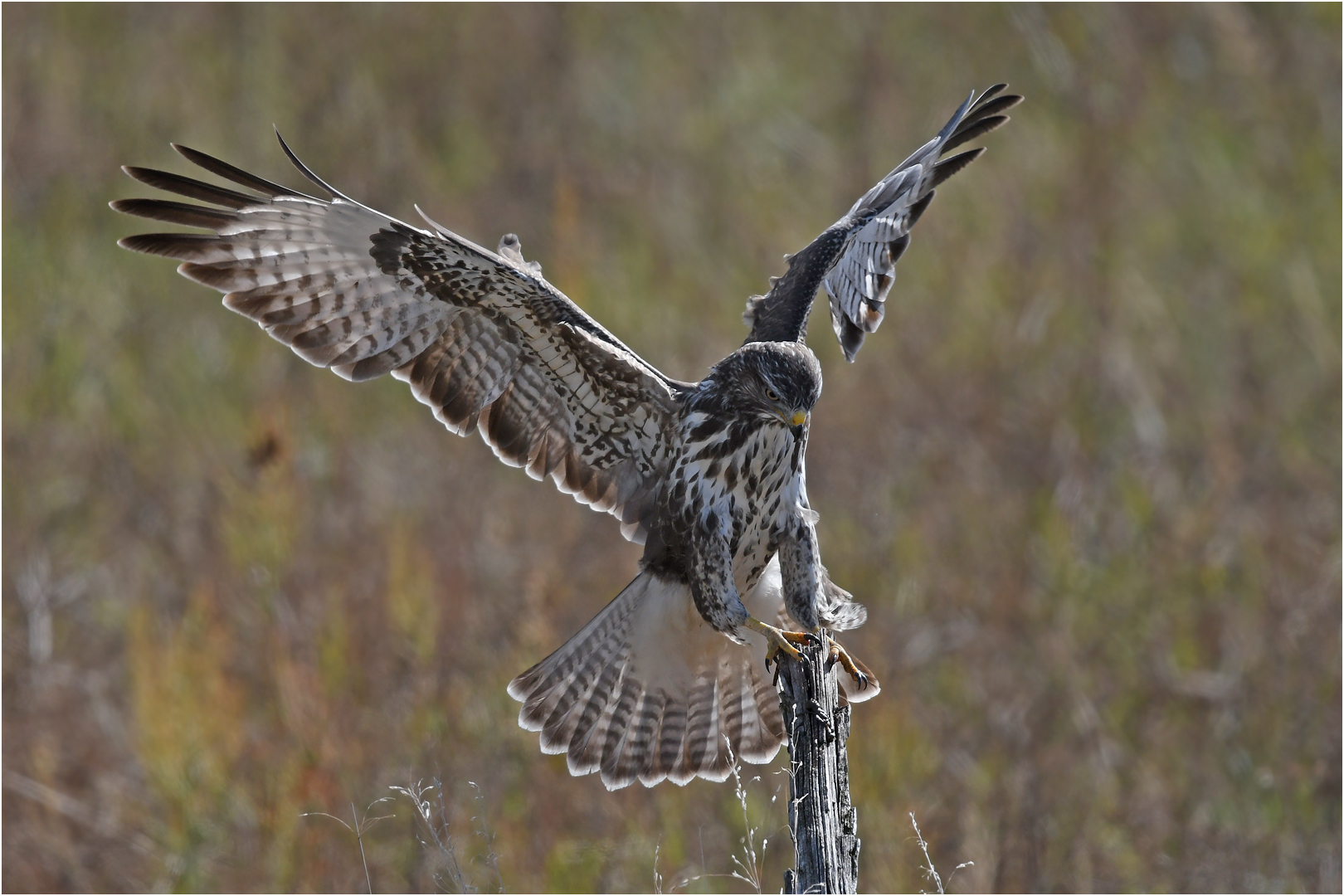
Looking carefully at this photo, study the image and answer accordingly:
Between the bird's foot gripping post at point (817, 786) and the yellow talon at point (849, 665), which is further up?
the yellow talon at point (849, 665)

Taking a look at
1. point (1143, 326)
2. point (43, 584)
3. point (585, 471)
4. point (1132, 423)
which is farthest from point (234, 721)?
point (1143, 326)

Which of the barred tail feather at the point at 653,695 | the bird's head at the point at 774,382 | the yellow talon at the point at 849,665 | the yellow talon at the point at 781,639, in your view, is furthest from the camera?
the barred tail feather at the point at 653,695

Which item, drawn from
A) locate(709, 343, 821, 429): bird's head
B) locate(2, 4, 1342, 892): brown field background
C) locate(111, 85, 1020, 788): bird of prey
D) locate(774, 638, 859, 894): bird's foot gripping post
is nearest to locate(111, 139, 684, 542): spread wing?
locate(111, 85, 1020, 788): bird of prey

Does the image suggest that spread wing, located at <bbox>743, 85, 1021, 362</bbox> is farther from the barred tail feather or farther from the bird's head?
the barred tail feather

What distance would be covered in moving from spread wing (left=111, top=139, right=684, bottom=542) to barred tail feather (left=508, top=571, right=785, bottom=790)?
376 millimetres

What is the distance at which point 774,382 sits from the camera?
14.7 feet

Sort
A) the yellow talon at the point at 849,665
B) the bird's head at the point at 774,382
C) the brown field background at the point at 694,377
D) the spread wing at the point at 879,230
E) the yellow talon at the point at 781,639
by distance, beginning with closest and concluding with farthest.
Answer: the yellow talon at the point at 781,639 → the bird's head at the point at 774,382 → the yellow talon at the point at 849,665 → the spread wing at the point at 879,230 → the brown field background at the point at 694,377

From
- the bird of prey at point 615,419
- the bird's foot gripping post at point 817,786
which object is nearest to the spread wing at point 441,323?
the bird of prey at point 615,419

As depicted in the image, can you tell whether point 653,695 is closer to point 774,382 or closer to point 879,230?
point 774,382

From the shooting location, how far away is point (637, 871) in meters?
5.58

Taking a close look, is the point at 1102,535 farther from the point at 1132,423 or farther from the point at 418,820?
the point at 418,820

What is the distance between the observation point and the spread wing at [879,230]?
5336 millimetres

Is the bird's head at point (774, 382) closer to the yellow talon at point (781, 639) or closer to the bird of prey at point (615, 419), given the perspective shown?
the bird of prey at point (615, 419)

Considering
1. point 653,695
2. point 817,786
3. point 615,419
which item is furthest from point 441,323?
point 817,786
